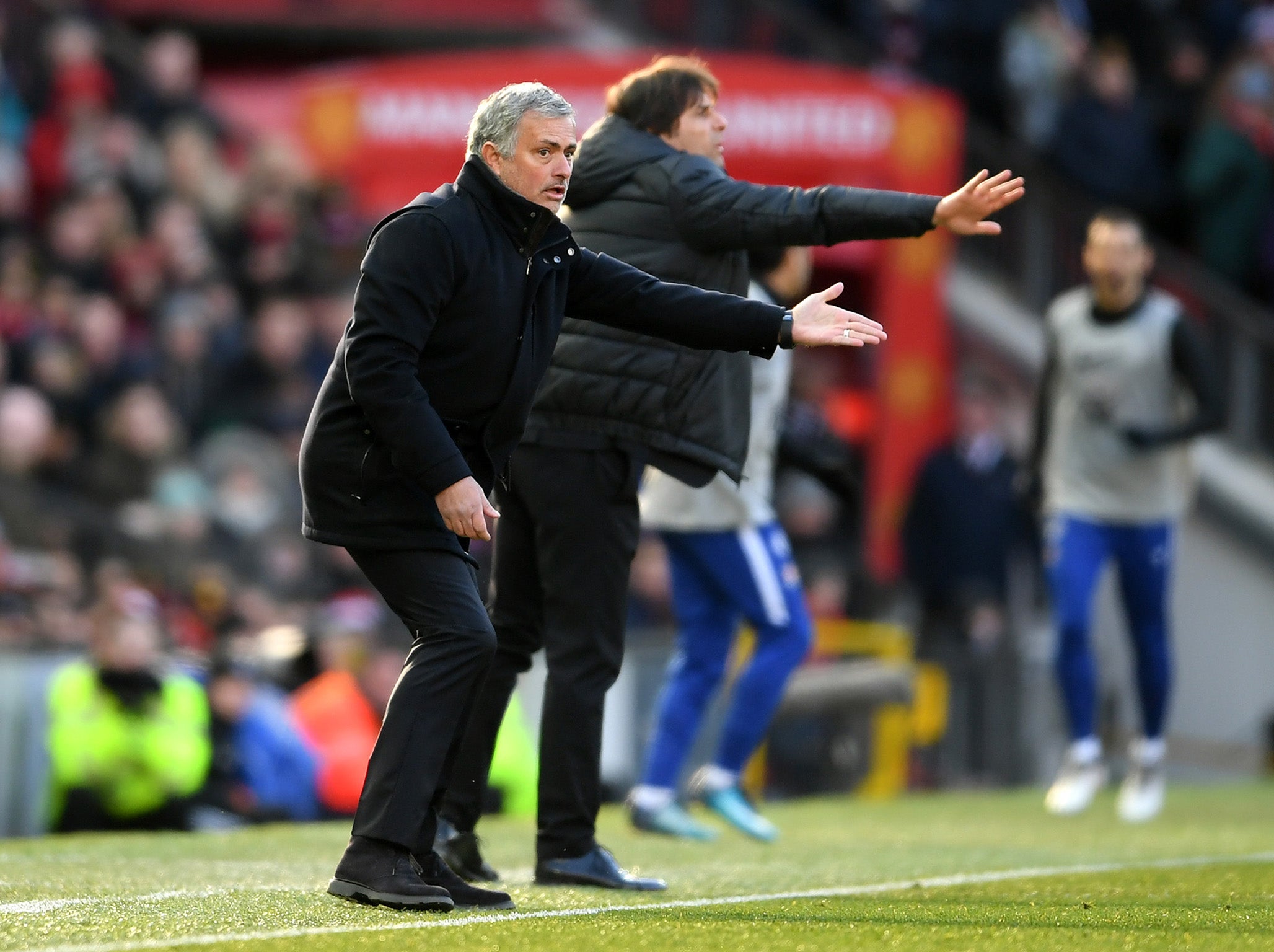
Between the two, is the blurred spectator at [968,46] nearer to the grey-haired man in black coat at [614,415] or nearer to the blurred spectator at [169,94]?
the blurred spectator at [169,94]

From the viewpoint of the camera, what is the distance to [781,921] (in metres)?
5.50

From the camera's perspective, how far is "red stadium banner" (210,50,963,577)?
1468 cm

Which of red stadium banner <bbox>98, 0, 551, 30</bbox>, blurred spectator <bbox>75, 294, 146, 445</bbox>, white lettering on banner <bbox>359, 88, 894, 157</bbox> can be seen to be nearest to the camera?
blurred spectator <bbox>75, 294, 146, 445</bbox>

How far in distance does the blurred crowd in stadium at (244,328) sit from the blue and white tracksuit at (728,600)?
0.57m

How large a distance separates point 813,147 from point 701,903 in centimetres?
936

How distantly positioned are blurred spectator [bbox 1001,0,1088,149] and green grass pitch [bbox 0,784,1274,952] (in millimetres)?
8398

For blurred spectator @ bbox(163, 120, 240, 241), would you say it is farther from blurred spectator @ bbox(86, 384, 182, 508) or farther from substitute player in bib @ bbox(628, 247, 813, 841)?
substitute player in bib @ bbox(628, 247, 813, 841)

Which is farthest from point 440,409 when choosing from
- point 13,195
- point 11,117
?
point 11,117

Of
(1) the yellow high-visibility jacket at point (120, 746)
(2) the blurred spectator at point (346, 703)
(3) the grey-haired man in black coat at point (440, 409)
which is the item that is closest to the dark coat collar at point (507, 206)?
(3) the grey-haired man in black coat at point (440, 409)

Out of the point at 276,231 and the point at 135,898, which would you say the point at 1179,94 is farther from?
the point at 135,898

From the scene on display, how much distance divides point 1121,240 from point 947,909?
15.1 feet

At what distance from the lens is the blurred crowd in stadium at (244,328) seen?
35.7 ft

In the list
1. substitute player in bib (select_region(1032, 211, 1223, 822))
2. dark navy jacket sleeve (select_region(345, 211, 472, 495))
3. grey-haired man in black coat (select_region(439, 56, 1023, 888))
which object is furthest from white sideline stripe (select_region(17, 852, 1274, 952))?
substitute player in bib (select_region(1032, 211, 1223, 822))

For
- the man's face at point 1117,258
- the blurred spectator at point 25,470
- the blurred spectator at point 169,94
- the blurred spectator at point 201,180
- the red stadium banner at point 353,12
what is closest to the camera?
the man's face at point 1117,258
